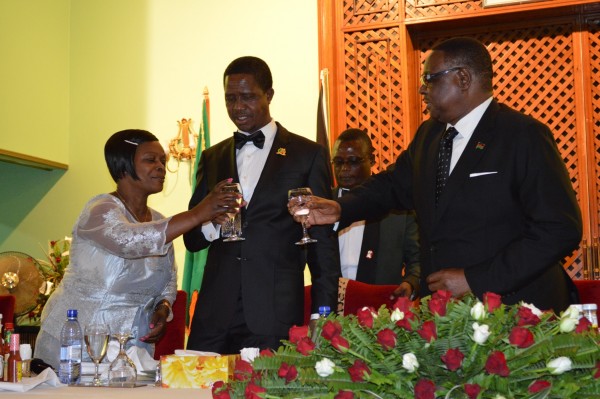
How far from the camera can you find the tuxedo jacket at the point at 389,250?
14.9ft

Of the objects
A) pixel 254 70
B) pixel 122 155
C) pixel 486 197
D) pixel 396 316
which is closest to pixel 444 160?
pixel 486 197

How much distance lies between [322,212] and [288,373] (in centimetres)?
179

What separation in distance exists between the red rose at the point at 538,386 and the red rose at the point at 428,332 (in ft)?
0.49

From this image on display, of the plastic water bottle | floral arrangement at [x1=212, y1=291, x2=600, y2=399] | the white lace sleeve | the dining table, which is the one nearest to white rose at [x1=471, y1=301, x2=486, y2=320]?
floral arrangement at [x1=212, y1=291, x2=600, y2=399]

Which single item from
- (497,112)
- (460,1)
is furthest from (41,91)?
(497,112)

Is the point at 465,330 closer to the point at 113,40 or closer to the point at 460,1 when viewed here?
the point at 460,1

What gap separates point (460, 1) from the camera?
261 inches

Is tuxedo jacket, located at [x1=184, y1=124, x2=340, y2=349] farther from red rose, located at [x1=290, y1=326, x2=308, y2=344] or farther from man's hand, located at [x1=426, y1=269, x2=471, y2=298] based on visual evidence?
red rose, located at [x1=290, y1=326, x2=308, y2=344]

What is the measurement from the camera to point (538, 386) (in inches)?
43.4

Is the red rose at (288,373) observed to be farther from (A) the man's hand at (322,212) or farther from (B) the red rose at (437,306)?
(A) the man's hand at (322,212)

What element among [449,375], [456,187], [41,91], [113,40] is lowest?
[449,375]

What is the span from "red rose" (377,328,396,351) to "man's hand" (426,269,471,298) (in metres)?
1.32

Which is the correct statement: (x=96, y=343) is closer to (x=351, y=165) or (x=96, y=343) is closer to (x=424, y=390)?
(x=424, y=390)

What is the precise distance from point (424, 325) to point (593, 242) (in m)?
5.62
